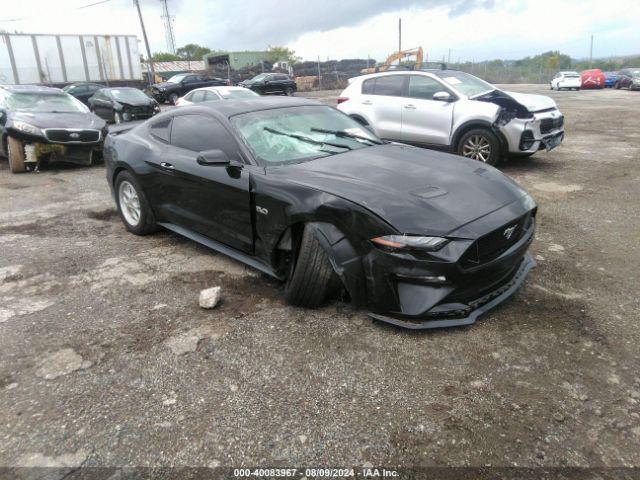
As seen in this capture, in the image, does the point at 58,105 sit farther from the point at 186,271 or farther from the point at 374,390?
the point at 374,390

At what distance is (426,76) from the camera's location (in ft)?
26.9

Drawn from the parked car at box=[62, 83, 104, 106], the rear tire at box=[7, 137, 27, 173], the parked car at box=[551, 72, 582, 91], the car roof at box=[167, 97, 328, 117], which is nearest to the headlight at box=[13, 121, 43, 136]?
the rear tire at box=[7, 137, 27, 173]

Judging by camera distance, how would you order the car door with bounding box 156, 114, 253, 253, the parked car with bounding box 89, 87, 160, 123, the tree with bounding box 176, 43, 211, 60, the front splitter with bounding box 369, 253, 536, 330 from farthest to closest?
the tree with bounding box 176, 43, 211, 60
the parked car with bounding box 89, 87, 160, 123
the car door with bounding box 156, 114, 253, 253
the front splitter with bounding box 369, 253, 536, 330

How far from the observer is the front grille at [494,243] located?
2.87 meters

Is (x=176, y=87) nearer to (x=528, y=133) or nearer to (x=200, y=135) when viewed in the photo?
(x=528, y=133)

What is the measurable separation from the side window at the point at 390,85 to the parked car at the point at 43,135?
543cm

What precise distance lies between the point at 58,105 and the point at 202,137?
7.49m

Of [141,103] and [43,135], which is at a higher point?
[141,103]

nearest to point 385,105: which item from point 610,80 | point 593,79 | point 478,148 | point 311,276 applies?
point 478,148

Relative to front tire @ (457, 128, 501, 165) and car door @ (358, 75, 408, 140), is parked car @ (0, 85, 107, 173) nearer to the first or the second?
car door @ (358, 75, 408, 140)

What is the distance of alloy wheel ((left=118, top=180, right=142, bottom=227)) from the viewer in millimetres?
5074

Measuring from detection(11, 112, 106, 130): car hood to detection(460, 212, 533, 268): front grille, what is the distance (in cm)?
850

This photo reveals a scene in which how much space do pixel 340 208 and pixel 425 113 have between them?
18.5ft

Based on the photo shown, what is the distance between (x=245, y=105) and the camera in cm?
429
